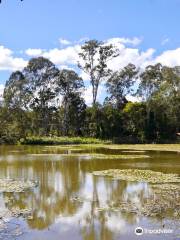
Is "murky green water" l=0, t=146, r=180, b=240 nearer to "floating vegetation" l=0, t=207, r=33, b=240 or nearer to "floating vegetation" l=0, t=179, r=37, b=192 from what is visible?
"floating vegetation" l=0, t=207, r=33, b=240

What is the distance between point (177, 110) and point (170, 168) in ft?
134

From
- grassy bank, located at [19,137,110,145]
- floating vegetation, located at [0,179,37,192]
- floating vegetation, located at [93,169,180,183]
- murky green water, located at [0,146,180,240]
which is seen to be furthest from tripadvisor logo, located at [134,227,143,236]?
grassy bank, located at [19,137,110,145]

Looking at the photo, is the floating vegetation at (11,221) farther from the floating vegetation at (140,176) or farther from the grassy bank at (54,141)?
the grassy bank at (54,141)

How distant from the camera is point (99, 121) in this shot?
208 ft

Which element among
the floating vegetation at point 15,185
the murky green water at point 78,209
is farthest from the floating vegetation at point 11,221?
the floating vegetation at point 15,185

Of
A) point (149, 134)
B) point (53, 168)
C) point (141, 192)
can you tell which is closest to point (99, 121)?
point (149, 134)

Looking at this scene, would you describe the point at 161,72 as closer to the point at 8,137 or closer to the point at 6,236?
the point at 8,137

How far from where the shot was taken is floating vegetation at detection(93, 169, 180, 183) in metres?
18.4

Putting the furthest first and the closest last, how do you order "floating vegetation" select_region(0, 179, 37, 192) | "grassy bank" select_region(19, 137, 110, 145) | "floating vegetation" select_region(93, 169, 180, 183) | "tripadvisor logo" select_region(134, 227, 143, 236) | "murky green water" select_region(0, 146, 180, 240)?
"grassy bank" select_region(19, 137, 110, 145) → "floating vegetation" select_region(93, 169, 180, 183) → "floating vegetation" select_region(0, 179, 37, 192) → "murky green water" select_region(0, 146, 180, 240) → "tripadvisor logo" select_region(134, 227, 143, 236)

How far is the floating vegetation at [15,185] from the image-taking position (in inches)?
635

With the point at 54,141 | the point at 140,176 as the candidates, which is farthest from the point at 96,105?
the point at 140,176

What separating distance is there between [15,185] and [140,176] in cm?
578

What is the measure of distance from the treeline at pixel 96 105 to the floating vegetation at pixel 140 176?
3740 cm

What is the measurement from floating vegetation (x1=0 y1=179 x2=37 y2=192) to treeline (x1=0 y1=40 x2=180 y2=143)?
129 ft
